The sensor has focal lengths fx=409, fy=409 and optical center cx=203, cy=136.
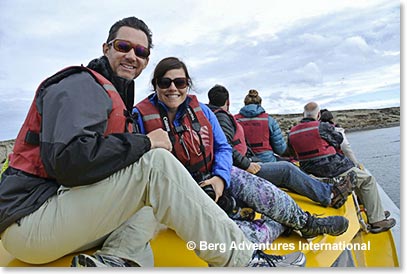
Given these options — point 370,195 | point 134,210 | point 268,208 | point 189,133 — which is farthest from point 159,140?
point 370,195

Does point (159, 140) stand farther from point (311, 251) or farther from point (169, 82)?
point (311, 251)

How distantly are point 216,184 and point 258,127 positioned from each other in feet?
4.21

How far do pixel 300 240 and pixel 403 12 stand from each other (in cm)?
85

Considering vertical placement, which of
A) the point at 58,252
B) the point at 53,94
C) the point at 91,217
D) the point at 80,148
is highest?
the point at 53,94

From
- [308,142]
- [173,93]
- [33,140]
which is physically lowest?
[308,142]

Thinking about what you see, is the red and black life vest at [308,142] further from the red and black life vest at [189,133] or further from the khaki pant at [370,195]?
the red and black life vest at [189,133]

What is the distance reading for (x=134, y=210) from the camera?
1.04m

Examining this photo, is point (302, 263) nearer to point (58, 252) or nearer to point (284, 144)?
point (58, 252)

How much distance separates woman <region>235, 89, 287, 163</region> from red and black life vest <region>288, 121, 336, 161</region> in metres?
0.17

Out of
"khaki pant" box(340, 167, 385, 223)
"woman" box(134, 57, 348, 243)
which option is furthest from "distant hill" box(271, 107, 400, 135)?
"woman" box(134, 57, 348, 243)

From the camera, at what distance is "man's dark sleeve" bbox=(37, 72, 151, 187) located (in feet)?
3.03

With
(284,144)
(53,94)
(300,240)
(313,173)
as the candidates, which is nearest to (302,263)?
(300,240)

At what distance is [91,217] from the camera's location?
0.99 meters

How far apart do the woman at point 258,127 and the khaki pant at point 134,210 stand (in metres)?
1.67
